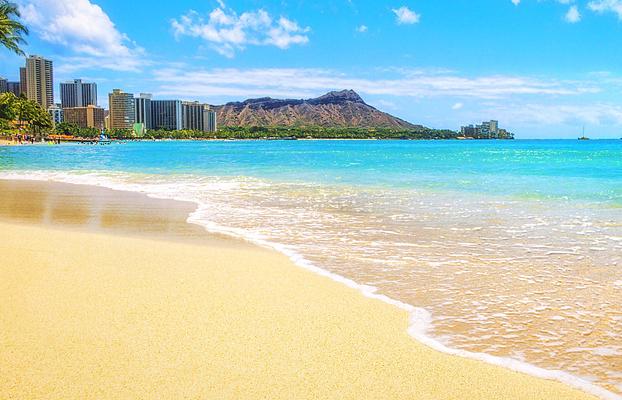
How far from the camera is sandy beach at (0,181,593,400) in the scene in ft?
10.8

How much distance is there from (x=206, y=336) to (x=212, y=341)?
0.40 feet

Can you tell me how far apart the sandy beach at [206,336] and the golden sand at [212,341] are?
0.01m

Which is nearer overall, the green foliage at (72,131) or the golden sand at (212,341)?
the golden sand at (212,341)

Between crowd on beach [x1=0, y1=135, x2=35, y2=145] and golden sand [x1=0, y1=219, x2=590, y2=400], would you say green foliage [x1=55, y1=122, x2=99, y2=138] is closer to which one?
crowd on beach [x1=0, y1=135, x2=35, y2=145]

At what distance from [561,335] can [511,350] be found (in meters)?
0.58

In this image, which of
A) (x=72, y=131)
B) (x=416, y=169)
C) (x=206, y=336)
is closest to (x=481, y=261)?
(x=206, y=336)

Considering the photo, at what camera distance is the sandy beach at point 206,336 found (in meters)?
3.28

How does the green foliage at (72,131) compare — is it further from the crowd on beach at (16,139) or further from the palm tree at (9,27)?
the palm tree at (9,27)

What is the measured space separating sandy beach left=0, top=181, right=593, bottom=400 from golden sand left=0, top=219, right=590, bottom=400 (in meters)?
0.01

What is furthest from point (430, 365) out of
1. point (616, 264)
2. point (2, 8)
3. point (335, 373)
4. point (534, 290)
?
point (2, 8)

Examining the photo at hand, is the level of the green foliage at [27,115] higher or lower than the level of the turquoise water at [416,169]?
higher

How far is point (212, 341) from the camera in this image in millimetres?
3953

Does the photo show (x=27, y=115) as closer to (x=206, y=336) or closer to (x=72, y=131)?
(x=72, y=131)

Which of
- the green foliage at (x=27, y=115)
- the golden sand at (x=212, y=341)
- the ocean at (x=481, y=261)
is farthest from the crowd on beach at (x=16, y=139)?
the golden sand at (x=212, y=341)
